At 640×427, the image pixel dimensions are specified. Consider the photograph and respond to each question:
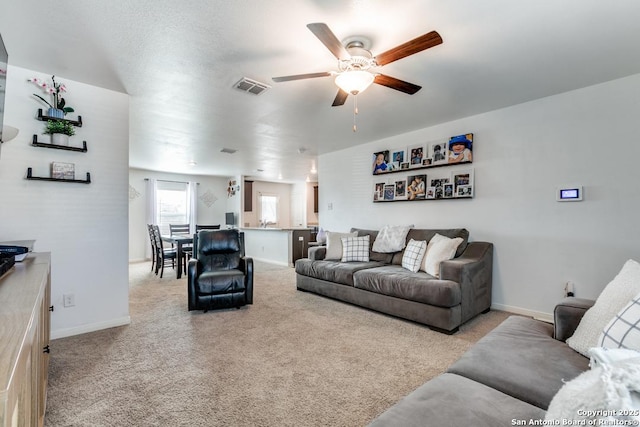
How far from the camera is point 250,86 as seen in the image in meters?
2.96

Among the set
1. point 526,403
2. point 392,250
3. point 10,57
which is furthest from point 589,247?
point 10,57

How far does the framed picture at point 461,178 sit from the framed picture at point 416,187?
393 millimetres

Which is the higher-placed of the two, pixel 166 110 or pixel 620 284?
pixel 166 110

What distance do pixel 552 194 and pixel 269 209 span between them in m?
8.10

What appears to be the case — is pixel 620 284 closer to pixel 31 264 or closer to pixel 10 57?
pixel 31 264

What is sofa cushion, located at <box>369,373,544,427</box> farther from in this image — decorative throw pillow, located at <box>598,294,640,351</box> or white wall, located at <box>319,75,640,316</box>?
white wall, located at <box>319,75,640,316</box>

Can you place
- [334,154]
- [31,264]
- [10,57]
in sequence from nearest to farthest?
1. [31,264]
2. [10,57]
3. [334,154]

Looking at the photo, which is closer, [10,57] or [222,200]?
[10,57]

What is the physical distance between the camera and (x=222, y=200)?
9.19 meters

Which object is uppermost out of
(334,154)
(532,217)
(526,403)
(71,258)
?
(334,154)

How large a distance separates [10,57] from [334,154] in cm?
430

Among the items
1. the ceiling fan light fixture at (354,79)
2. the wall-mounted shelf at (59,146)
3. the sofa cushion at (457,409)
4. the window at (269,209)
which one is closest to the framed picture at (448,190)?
the ceiling fan light fixture at (354,79)

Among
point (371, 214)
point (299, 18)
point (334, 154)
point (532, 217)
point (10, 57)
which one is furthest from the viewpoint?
point (334, 154)

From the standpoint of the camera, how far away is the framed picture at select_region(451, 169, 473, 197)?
3801mm
